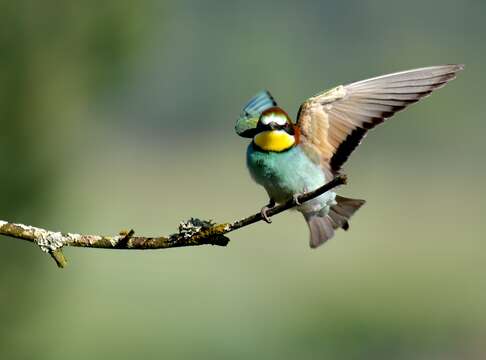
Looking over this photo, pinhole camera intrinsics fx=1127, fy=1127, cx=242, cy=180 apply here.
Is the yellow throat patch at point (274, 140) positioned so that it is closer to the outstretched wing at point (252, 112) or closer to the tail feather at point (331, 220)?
the outstretched wing at point (252, 112)

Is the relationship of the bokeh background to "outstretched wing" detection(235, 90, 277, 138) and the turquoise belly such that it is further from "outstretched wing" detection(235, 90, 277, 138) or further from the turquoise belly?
the turquoise belly

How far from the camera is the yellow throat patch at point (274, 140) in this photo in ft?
9.06

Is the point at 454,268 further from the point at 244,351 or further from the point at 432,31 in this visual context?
the point at 432,31

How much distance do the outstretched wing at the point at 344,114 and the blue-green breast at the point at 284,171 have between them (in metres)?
0.04

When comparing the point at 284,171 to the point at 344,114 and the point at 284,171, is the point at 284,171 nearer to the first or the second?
the point at 284,171

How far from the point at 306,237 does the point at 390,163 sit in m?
7.16

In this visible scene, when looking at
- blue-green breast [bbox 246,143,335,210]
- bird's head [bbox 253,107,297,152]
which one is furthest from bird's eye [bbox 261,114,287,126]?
blue-green breast [bbox 246,143,335,210]

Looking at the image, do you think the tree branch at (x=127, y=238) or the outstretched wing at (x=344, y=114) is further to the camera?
the outstretched wing at (x=344, y=114)

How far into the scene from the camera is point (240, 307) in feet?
38.2

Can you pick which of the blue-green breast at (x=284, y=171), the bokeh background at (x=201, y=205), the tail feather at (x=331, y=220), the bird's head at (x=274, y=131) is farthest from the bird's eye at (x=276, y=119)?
the bokeh background at (x=201, y=205)

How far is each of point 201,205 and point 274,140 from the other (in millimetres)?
11608

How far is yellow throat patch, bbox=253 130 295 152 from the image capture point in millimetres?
2762

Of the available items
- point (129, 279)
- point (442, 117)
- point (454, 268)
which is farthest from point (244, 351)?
point (442, 117)

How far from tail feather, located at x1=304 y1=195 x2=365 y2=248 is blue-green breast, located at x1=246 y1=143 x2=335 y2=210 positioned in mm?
164
